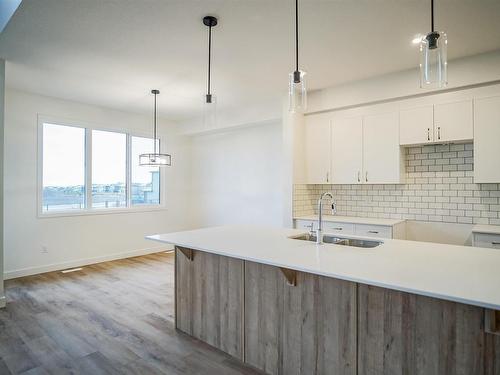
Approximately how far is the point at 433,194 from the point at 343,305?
280cm

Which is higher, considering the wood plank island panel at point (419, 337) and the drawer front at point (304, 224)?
the drawer front at point (304, 224)

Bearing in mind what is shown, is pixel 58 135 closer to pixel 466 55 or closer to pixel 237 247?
pixel 237 247

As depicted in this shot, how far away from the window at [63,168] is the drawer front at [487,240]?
5647 millimetres

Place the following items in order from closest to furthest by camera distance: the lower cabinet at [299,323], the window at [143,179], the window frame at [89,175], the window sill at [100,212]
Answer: the lower cabinet at [299,323] < the window frame at [89,175] < the window sill at [100,212] < the window at [143,179]

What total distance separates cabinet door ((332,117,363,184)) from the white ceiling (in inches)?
24.0

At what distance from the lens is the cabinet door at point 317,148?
181 inches

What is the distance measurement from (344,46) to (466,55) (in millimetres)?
1393

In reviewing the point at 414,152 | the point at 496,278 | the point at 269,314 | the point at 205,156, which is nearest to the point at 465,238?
the point at 414,152

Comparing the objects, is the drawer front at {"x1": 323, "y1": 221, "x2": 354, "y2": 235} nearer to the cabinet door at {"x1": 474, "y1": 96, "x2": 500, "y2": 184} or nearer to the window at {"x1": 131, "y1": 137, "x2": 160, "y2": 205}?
the cabinet door at {"x1": 474, "y1": 96, "x2": 500, "y2": 184}

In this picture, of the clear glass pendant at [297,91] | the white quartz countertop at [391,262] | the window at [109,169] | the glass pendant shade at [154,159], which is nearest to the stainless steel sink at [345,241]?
the white quartz countertop at [391,262]

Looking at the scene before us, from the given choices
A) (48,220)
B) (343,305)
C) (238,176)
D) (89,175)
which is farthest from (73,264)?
(343,305)

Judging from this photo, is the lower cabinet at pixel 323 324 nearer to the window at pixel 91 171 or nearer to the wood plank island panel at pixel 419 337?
the wood plank island panel at pixel 419 337

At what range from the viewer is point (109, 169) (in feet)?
18.8

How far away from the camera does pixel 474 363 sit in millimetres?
1524
